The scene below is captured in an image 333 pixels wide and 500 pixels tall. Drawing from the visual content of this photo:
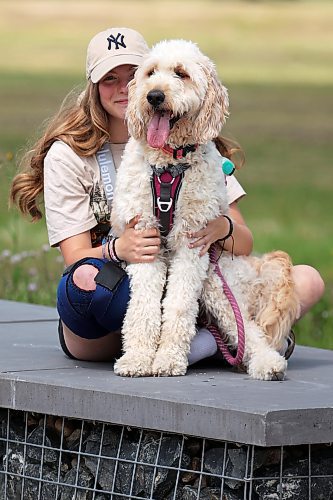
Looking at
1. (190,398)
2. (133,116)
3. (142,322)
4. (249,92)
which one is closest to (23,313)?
(142,322)

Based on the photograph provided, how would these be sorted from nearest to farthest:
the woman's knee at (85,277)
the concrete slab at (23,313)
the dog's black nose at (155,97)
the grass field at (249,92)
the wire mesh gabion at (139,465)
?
the wire mesh gabion at (139,465)
the dog's black nose at (155,97)
the woman's knee at (85,277)
the concrete slab at (23,313)
the grass field at (249,92)

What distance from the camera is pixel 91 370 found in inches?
184

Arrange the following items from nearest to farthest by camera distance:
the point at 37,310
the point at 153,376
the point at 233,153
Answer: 1. the point at 153,376
2. the point at 233,153
3. the point at 37,310

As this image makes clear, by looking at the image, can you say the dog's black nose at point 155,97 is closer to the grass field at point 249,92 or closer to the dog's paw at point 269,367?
the dog's paw at point 269,367

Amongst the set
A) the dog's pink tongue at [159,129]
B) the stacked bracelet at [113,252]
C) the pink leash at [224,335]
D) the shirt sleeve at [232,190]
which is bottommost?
the pink leash at [224,335]

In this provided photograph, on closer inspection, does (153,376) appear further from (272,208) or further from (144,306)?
(272,208)

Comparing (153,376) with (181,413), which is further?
(153,376)

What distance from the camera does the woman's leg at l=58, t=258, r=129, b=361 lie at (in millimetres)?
4586

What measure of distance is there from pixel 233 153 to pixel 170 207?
26.9 inches

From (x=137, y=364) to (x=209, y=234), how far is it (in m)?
0.56

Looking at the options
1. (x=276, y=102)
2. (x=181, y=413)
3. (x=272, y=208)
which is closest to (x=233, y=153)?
(x=181, y=413)

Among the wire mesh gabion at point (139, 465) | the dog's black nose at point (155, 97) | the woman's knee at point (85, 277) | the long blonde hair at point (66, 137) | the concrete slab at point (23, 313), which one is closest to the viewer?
the wire mesh gabion at point (139, 465)

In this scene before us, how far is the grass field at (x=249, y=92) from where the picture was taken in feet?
35.0

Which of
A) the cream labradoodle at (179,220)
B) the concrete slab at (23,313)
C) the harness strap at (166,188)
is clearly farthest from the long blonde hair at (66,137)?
the concrete slab at (23,313)
